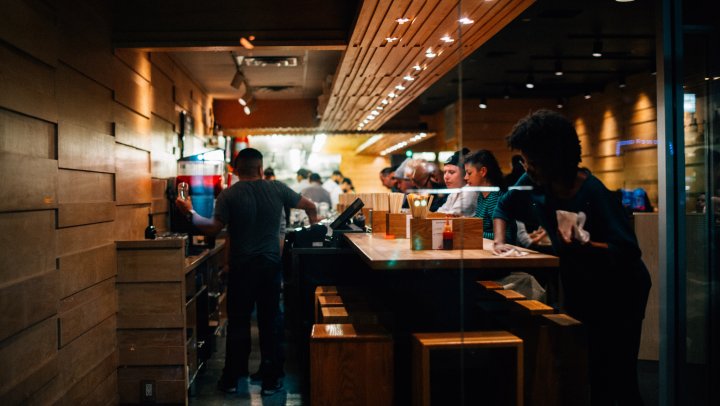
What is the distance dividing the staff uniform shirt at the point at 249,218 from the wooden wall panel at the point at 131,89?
0.88 meters

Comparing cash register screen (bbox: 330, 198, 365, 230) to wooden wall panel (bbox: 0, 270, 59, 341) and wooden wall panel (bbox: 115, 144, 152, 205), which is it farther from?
wooden wall panel (bbox: 0, 270, 59, 341)

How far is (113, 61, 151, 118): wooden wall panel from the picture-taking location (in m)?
3.86

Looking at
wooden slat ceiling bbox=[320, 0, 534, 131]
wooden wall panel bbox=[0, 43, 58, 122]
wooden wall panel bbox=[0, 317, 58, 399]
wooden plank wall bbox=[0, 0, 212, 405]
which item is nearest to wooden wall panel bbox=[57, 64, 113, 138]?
wooden plank wall bbox=[0, 0, 212, 405]

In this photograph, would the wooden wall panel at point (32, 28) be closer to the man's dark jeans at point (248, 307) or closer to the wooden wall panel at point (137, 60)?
the wooden wall panel at point (137, 60)

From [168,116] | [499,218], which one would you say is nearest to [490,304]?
[499,218]

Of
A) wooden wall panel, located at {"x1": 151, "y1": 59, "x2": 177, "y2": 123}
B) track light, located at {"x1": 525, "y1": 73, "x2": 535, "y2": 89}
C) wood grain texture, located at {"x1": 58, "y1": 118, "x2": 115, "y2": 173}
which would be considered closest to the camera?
wood grain texture, located at {"x1": 58, "y1": 118, "x2": 115, "y2": 173}

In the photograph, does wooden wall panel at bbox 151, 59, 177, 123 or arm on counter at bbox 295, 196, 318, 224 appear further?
wooden wall panel at bbox 151, 59, 177, 123

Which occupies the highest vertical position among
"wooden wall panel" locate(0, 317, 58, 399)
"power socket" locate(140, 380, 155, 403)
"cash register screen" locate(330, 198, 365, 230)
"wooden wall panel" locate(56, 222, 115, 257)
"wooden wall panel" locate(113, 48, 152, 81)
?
"wooden wall panel" locate(113, 48, 152, 81)

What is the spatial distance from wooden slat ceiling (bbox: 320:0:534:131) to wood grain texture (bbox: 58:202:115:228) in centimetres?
190

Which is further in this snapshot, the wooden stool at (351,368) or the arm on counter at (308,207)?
the arm on counter at (308,207)

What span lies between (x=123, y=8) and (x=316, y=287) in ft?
7.30

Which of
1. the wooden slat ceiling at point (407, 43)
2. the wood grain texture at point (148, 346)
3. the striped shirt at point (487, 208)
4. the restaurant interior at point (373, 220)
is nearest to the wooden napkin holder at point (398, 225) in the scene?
the restaurant interior at point (373, 220)

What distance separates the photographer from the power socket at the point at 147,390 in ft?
12.4

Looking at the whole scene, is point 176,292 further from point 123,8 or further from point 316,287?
point 123,8
